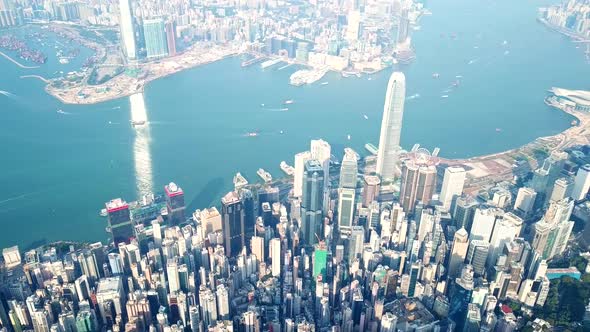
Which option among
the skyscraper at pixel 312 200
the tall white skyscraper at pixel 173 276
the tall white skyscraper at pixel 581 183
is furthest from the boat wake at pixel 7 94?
the tall white skyscraper at pixel 581 183

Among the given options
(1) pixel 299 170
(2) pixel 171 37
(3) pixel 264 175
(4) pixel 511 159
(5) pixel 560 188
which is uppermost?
(2) pixel 171 37

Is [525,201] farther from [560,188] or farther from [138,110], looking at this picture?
[138,110]

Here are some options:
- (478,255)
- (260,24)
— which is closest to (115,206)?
(478,255)

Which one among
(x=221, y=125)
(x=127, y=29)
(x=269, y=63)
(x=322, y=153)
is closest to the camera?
(x=322, y=153)

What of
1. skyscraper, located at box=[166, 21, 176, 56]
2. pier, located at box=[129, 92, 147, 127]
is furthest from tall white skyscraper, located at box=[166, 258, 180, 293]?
skyscraper, located at box=[166, 21, 176, 56]

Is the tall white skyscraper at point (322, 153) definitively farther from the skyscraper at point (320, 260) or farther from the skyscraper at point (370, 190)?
the skyscraper at point (320, 260)

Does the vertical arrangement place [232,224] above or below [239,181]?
above
